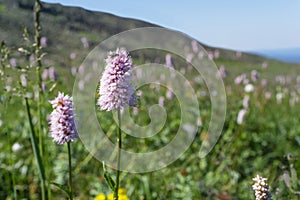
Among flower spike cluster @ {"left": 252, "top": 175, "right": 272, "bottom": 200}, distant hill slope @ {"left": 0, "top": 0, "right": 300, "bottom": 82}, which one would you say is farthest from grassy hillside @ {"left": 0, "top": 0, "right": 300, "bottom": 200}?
flower spike cluster @ {"left": 252, "top": 175, "right": 272, "bottom": 200}

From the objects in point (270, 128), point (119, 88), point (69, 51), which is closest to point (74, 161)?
point (270, 128)

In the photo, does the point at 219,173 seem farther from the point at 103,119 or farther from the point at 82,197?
the point at 103,119

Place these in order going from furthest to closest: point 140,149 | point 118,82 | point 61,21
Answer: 1. point 140,149
2. point 61,21
3. point 118,82

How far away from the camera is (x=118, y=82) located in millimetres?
1308

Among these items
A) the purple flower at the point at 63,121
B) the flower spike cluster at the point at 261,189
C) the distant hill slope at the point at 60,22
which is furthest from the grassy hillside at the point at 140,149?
the purple flower at the point at 63,121

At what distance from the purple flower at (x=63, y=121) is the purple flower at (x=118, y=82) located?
13 centimetres

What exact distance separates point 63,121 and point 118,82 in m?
0.22

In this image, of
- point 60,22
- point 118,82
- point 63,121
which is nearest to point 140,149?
point 60,22

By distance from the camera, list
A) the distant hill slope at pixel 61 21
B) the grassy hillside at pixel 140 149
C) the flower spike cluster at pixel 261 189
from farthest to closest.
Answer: the grassy hillside at pixel 140 149 → the distant hill slope at pixel 61 21 → the flower spike cluster at pixel 261 189

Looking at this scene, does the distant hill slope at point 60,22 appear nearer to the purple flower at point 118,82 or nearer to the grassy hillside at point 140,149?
the grassy hillside at point 140,149

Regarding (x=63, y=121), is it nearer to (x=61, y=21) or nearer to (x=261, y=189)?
(x=261, y=189)

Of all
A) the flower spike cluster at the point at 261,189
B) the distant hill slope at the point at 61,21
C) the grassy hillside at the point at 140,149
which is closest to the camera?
the flower spike cluster at the point at 261,189

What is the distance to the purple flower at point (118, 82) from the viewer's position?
1.31 metres

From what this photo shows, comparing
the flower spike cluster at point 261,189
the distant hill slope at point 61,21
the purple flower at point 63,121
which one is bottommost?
the flower spike cluster at point 261,189
